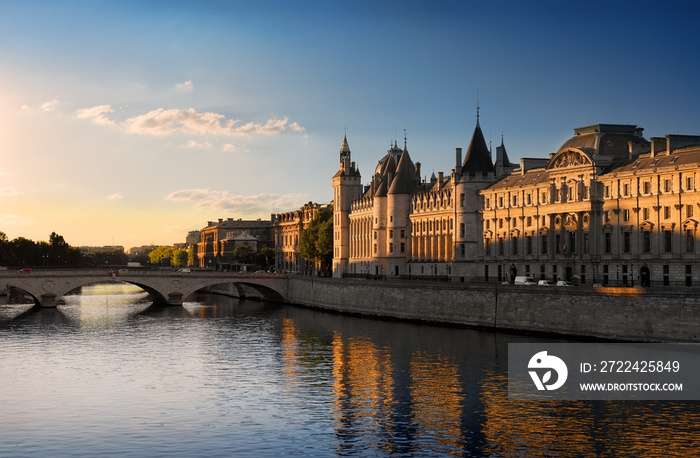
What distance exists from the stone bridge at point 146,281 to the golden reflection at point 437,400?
60.0 metres

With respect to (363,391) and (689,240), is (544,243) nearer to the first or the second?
(689,240)

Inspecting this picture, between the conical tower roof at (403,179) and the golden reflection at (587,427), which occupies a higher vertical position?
the conical tower roof at (403,179)

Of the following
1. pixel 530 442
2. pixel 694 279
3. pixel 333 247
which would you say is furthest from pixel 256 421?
pixel 333 247

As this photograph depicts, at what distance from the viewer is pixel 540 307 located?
248ft

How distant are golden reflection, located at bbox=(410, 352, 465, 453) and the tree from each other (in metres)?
101

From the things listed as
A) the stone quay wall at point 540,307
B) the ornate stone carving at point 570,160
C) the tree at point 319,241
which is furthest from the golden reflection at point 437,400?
the tree at point 319,241

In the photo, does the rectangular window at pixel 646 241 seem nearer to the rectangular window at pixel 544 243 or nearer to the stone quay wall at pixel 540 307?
the stone quay wall at pixel 540 307

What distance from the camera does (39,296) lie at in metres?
114

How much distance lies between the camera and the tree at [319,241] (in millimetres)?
165250

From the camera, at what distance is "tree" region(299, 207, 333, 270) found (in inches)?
6506

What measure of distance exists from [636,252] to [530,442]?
48.2m

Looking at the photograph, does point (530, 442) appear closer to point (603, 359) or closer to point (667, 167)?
point (603, 359)

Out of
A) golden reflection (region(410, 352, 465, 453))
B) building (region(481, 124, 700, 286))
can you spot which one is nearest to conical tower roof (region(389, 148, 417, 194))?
building (region(481, 124, 700, 286))

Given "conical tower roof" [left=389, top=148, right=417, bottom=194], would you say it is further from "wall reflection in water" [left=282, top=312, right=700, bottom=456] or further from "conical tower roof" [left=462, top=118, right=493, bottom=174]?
"wall reflection in water" [left=282, top=312, right=700, bottom=456]
